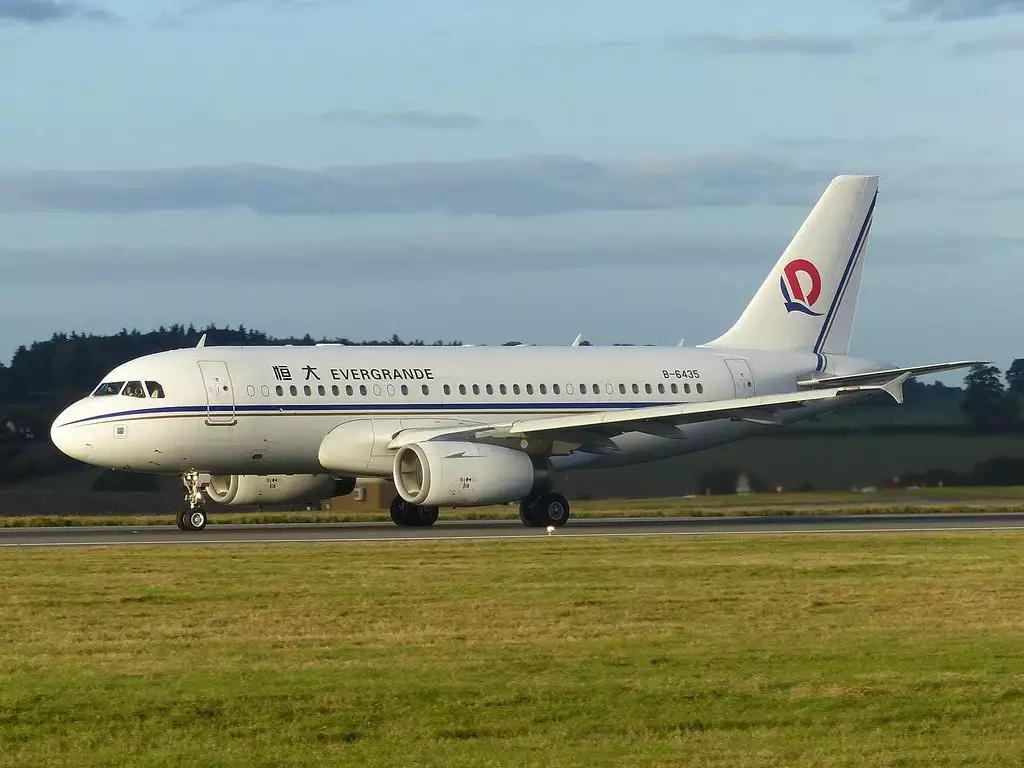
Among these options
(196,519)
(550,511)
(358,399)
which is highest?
(358,399)

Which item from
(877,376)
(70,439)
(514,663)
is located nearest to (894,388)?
(877,376)

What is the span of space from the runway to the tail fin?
17.4 feet

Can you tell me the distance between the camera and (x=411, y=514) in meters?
36.7

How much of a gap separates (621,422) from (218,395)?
8.49 meters

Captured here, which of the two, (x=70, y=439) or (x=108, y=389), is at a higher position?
(x=108, y=389)

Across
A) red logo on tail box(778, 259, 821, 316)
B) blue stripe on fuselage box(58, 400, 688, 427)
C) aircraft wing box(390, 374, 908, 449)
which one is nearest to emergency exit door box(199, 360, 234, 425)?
blue stripe on fuselage box(58, 400, 688, 427)

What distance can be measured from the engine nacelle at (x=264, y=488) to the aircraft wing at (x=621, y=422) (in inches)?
143

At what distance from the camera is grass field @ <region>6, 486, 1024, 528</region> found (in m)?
40.6

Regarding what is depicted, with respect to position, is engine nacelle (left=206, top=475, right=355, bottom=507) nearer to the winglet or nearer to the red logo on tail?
the winglet

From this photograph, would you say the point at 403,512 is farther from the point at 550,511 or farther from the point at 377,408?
the point at 550,511

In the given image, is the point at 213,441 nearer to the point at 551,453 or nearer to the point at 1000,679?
the point at 551,453

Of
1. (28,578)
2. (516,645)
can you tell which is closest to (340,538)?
(28,578)

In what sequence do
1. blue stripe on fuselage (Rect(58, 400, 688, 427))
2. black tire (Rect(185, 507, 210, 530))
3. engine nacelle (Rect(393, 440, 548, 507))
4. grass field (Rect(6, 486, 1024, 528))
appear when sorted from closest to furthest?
engine nacelle (Rect(393, 440, 548, 507)), blue stripe on fuselage (Rect(58, 400, 688, 427)), black tire (Rect(185, 507, 210, 530)), grass field (Rect(6, 486, 1024, 528))

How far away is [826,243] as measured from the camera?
144ft
